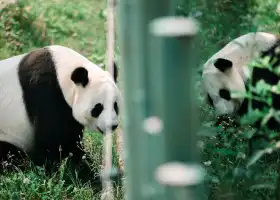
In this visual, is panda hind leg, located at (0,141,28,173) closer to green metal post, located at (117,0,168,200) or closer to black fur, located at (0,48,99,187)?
black fur, located at (0,48,99,187)

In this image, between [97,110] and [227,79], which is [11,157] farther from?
[227,79]

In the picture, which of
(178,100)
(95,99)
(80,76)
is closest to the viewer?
(178,100)

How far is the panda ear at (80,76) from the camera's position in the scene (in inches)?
185

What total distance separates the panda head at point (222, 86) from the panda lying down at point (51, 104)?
32.9 inches

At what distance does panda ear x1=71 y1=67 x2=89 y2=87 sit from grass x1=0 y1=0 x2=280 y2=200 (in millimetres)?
666

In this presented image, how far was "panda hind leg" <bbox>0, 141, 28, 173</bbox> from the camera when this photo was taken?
16.1 ft

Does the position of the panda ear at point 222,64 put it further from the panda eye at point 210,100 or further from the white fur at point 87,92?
the white fur at point 87,92

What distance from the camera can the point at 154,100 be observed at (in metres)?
1.55

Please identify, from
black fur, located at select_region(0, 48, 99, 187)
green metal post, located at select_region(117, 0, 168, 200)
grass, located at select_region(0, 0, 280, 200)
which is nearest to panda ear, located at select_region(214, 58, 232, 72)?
grass, located at select_region(0, 0, 280, 200)

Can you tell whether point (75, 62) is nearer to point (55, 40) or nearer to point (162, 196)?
point (55, 40)

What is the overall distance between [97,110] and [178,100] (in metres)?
3.47

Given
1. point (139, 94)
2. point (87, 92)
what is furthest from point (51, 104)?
point (139, 94)

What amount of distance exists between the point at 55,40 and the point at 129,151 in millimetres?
5597

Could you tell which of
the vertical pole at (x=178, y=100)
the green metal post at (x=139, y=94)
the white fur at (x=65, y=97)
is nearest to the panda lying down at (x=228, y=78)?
the white fur at (x=65, y=97)
